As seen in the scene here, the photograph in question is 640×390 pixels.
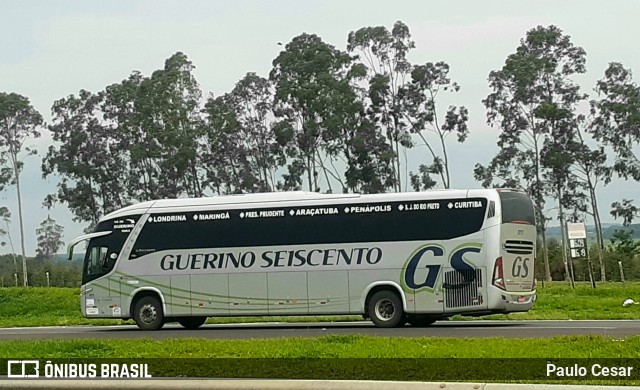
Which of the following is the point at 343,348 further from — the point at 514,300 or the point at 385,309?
the point at 514,300

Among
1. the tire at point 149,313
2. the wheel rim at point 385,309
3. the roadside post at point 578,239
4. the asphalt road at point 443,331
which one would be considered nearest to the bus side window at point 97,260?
the tire at point 149,313

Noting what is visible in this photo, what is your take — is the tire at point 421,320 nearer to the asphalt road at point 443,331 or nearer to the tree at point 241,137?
the asphalt road at point 443,331

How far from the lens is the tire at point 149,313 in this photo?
2716 centimetres

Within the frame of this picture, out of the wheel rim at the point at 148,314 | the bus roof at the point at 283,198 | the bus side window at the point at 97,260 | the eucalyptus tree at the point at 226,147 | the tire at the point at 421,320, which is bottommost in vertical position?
the tire at the point at 421,320

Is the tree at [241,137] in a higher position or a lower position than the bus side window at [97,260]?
higher

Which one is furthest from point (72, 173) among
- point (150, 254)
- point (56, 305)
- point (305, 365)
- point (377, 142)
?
point (305, 365)

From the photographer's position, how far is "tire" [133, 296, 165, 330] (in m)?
27.2

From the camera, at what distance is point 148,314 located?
89.5 feet

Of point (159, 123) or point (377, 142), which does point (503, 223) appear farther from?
→ point (159, 123)

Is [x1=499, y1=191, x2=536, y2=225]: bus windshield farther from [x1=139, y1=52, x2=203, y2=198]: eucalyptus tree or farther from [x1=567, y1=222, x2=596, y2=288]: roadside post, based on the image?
[x1=139, y1=52, x2=203, y2=198]: eucalyptus tree

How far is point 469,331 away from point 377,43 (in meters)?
52.7

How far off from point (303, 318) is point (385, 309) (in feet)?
20.6

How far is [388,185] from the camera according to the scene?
240 ft

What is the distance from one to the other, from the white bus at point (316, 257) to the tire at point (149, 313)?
1.2 inches
